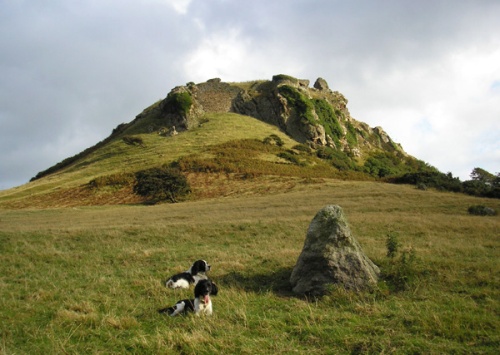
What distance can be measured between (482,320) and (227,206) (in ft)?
83.9

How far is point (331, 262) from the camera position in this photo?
9.27 metres

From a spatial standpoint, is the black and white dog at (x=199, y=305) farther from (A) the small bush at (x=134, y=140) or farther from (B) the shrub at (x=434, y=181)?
(A) the small bush at (x=134, y=140)

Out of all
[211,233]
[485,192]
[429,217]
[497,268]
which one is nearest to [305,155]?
[485,192]

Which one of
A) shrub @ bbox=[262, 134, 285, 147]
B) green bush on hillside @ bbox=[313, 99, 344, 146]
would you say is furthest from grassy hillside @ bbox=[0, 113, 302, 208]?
green bush on hillside @ bbox=[313, 99, 344, 146]

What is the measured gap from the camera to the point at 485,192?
113ft

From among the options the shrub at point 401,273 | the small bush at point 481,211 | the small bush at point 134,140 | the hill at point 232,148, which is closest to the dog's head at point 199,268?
the shrub at point 401,273

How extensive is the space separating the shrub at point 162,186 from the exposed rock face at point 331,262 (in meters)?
32.3

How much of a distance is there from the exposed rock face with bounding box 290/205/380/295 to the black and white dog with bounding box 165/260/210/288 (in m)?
2.57

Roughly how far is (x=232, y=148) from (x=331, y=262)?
50311mm

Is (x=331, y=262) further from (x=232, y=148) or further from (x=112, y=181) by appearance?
(x=232, y=148)

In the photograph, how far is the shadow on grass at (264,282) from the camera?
9.55 metres

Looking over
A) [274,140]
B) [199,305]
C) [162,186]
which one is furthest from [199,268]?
[274,140]

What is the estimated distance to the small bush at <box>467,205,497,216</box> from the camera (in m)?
22.4

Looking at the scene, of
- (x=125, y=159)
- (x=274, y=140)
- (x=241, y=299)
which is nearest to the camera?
(x=241, y=299)
